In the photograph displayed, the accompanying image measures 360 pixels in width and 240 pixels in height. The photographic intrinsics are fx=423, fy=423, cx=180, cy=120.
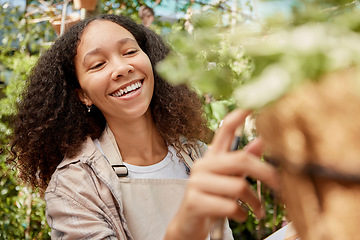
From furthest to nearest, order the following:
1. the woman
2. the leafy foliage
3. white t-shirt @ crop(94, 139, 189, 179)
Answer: the leafy foliage, white t-shirt @ crop(94, 139, 189, 179), the woman

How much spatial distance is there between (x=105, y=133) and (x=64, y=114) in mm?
190

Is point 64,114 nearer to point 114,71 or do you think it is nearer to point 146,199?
point 114,71

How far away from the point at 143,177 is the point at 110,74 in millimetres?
405

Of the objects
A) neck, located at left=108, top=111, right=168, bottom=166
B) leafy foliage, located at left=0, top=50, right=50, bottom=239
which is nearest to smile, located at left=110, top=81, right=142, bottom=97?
neck, located at left=108, top=111, right=168, bottom=166

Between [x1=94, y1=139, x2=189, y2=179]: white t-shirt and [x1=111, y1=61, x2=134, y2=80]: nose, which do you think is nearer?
[x1=111, y1=61, x2=134, y2=80]: nose

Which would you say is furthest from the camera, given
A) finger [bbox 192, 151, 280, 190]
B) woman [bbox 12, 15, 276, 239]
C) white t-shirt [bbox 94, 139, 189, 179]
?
white t-shirt [bbox 94, 139, 189, 179]

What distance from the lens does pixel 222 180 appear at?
0.58 m

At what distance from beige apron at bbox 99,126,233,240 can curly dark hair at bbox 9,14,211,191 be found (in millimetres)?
145

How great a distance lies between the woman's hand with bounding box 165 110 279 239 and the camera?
1.89 ft

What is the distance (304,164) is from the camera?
47 cm

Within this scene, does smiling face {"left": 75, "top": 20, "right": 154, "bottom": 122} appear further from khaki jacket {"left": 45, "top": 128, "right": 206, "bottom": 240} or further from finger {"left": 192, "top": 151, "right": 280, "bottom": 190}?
finger {"left": 192, "top": 151, "right": 280, "bottom": 190}

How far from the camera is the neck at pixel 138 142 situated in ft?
5.08

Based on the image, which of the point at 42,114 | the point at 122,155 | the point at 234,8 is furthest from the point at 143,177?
the point at 234,8

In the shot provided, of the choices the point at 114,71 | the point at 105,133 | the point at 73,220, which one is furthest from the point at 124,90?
the point at 73,220
